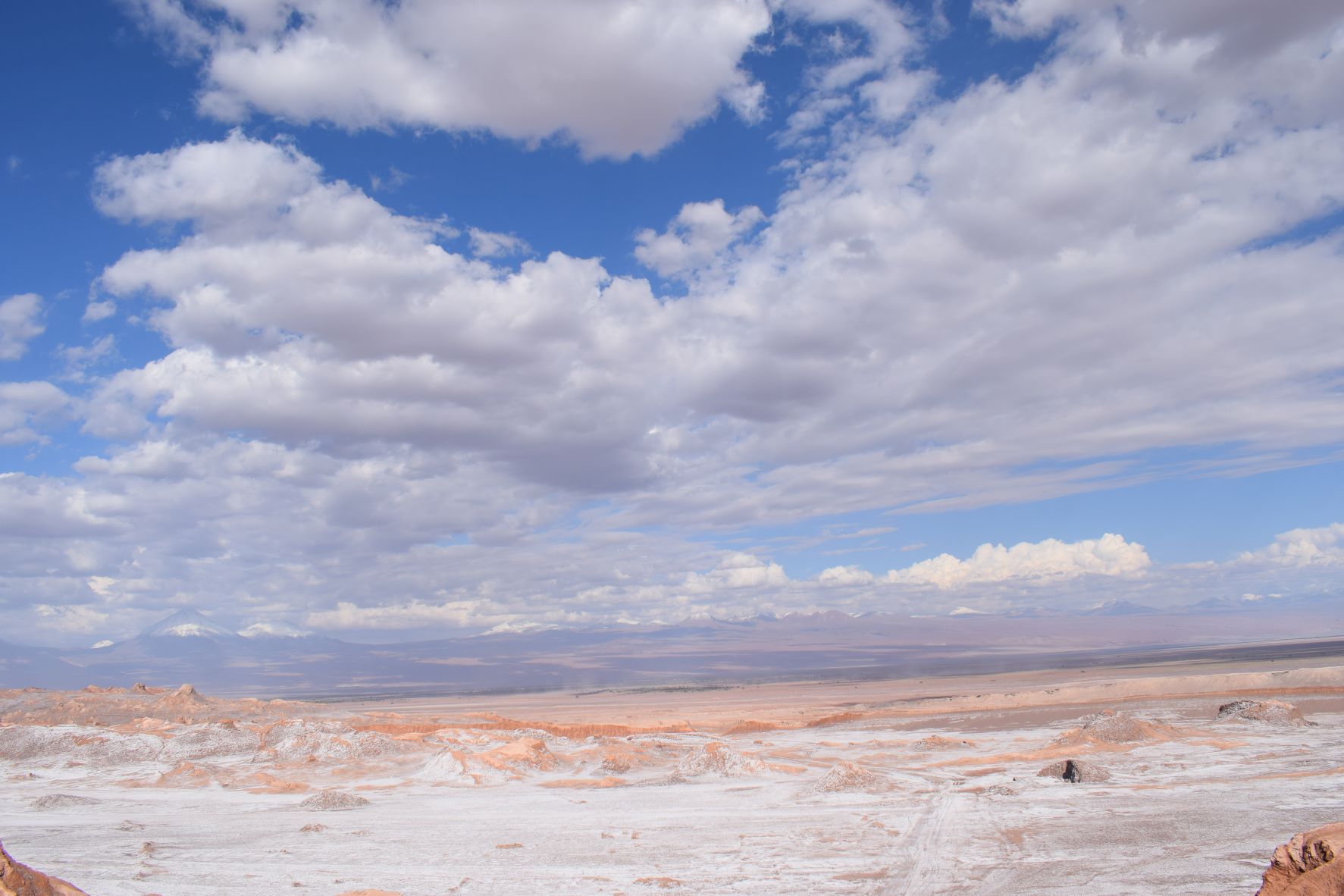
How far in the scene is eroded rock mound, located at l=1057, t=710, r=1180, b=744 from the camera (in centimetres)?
2514

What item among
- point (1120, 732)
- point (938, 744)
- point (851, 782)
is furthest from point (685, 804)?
point (1120, 732)

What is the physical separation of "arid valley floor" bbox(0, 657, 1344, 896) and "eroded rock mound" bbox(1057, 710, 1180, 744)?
3.6 inches

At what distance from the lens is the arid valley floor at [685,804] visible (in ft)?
42.0

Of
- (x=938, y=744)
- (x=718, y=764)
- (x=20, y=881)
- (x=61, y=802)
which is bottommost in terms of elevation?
(x=938, y=744)

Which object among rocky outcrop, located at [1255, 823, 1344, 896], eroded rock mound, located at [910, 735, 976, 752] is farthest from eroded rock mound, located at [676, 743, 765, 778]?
rocky outcrop, located at [1255, 823, 1344, 896]

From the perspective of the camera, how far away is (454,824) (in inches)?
707

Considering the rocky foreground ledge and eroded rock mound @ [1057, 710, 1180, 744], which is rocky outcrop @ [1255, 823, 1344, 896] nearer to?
the rocky foreground ledge

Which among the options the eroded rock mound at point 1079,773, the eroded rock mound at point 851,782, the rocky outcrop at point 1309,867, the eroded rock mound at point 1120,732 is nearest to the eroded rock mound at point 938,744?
the eroded rock mound at point 1120,732

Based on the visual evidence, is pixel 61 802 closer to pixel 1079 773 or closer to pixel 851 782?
pixel 851 782

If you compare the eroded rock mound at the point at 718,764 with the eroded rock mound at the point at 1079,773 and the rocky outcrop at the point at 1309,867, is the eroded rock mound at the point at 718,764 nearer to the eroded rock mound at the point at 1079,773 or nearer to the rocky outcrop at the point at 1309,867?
the eroded rock mound at the point at 1079,773

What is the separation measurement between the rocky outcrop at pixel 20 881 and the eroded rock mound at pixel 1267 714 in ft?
110

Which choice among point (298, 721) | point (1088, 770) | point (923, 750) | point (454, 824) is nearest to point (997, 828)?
point (1088, 770)

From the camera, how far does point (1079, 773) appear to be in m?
19.2

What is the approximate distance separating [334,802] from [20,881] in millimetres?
15321
